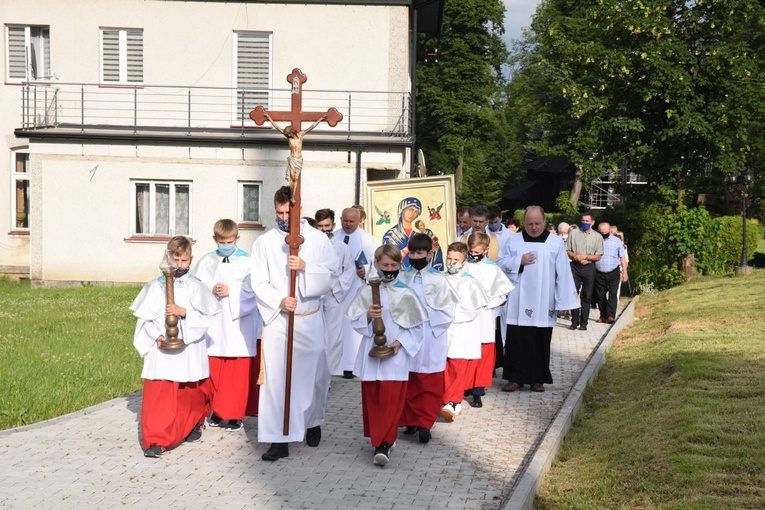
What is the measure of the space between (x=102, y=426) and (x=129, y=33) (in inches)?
665

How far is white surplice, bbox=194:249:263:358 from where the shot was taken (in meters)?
9.36

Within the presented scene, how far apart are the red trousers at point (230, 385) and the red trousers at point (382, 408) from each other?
1.58 metres

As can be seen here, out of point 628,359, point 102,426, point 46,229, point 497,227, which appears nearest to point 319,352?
point 102,426

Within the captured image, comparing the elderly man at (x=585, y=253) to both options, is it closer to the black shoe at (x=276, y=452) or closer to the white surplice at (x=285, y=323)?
the white surplice at (x=285, y=323)

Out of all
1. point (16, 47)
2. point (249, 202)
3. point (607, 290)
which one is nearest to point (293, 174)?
point (607, 290)

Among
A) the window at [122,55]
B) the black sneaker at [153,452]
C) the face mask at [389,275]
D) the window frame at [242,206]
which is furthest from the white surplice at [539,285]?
the window at [122,55]

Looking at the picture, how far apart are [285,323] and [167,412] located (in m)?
1.24

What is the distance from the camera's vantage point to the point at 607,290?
18453mm

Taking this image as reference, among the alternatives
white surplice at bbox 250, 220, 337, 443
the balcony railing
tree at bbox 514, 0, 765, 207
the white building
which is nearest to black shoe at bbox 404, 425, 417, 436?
white surplice at bbox 250, 220, 337, 443

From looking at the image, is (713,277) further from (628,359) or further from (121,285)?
(121,285)

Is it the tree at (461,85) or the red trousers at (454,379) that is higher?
the tree at (461,85)

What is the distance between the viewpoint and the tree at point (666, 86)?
74.9ft

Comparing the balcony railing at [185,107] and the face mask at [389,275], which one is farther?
the balcony railing at [185,107]

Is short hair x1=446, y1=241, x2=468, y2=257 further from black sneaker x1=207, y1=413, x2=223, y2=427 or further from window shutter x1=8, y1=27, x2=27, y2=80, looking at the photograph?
window shutter x1=8, y1=27, x2=27, y2=80
